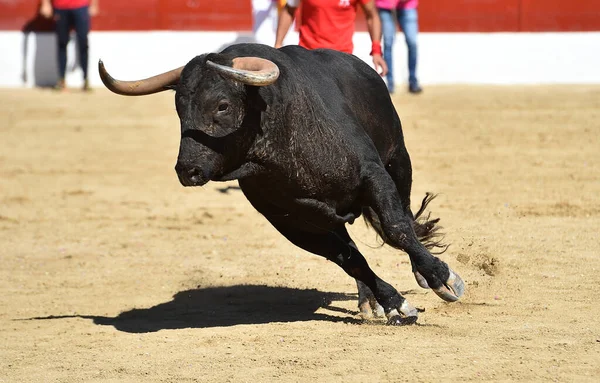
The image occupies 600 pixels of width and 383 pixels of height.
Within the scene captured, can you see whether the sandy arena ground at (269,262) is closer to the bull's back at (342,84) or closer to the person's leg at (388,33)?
the person's leg at (388,33)

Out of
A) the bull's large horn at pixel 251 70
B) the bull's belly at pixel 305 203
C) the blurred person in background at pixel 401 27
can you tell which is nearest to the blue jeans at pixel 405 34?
the blurred person in background at pixel 401 27

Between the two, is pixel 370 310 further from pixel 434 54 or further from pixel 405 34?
pixel 434 54

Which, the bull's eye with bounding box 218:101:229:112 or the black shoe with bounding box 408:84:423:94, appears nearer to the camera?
the bull's eye with bounding box 218:101:229:112

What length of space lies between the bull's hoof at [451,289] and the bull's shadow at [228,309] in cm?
58

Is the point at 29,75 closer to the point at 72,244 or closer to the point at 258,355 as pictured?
the point at 72,244

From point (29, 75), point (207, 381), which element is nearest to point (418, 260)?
point (207, 381)

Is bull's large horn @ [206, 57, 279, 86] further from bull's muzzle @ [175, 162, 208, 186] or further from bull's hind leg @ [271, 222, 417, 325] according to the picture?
bull's hind leg @ [271, 222, 417, 325]

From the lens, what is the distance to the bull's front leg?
539cm

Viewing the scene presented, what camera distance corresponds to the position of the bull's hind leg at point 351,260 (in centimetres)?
559

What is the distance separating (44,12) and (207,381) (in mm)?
10353

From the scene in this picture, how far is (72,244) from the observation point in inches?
329

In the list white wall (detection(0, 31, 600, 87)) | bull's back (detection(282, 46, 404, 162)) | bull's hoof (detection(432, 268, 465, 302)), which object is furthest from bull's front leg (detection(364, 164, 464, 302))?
white wall (detection(0, 31, 600, 87))

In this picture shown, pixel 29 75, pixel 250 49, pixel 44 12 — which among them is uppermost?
pixel 250 49

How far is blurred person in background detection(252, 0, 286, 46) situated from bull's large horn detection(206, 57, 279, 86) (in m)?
9.33
